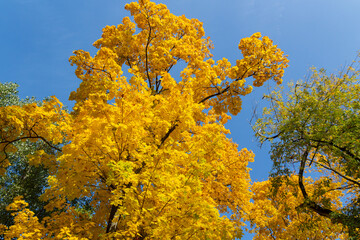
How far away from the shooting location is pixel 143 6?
34.8 ft

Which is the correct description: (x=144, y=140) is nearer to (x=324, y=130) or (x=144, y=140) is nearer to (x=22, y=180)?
(x=324, y=130)

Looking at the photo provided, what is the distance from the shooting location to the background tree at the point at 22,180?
1589cm

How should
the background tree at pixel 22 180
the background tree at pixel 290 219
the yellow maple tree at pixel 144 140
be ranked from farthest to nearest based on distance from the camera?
the background tree at pixel 22 180 < the background tree at pixel 290 219 < the yellow maple tree at pixel 144 140

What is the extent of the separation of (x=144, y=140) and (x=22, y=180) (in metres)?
15.5

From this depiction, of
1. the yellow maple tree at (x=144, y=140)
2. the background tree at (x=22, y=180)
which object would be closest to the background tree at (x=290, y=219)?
the yellow maple tree at (x=144, y=140)

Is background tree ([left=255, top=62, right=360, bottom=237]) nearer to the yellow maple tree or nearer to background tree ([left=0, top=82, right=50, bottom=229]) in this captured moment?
the yellow maple tree

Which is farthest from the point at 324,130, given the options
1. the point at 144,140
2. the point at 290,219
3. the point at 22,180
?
the point at 22,180

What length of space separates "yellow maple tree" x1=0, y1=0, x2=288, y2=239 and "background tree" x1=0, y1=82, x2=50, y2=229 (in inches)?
356

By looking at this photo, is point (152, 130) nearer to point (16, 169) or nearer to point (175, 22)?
point (175, 22)

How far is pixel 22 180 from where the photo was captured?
681 inches

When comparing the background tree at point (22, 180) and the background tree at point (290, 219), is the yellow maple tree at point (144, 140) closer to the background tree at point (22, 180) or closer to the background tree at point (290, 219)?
the background tree at point (290, 219)

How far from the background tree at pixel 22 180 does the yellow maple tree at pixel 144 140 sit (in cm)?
903

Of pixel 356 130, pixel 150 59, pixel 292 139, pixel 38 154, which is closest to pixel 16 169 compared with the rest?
pixel 38 154

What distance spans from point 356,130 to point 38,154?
10.4 meters
